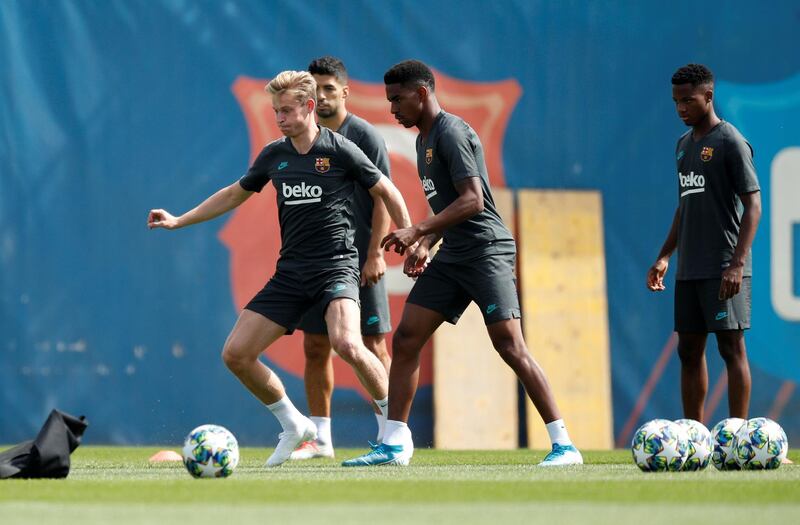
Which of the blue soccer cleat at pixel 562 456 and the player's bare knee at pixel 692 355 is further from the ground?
the player's bare knee at pixel 692 355

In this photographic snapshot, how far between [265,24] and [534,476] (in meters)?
5.42

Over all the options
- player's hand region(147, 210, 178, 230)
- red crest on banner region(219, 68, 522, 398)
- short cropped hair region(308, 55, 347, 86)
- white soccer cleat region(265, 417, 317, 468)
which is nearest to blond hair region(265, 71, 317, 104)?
player's hand region(147, 210, 178, 230)

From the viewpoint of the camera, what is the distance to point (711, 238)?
25.3ft

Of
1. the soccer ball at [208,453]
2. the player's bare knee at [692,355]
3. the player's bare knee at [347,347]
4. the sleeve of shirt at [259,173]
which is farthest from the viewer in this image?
the player's bare knee at [692,355]

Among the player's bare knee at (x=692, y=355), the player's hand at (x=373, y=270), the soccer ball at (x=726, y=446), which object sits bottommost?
the soccer ball at (x=726, y=446)

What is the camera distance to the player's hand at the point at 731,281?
24.3ft

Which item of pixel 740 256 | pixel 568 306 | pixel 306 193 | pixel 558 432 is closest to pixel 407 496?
pixel 558 432

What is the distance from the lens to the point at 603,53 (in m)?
11.1

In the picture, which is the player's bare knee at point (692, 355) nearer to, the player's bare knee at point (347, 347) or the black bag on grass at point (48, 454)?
the player's bare knee at point (347, 347)

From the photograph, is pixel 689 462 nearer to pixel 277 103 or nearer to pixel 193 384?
pixel 277 103

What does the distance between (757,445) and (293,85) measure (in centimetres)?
308

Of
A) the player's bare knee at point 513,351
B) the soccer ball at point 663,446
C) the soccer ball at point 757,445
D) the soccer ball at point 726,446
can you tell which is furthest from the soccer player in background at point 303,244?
the soccer ball at point 757,445

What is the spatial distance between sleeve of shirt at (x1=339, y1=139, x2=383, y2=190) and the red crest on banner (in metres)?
3.03

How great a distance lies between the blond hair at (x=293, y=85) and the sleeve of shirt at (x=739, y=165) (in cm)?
241
